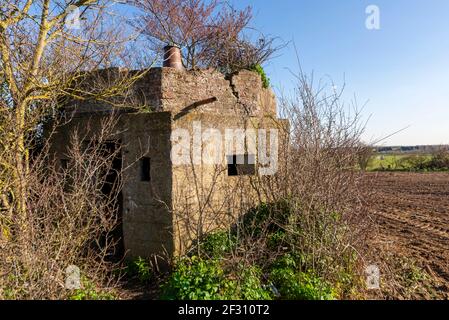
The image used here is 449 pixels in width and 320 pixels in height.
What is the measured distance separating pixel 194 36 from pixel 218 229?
36.6ft

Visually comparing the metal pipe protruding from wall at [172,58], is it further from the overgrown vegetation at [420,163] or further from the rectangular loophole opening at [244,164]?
the overgrown vegetation at [420,163]

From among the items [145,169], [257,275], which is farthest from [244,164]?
[257,275]

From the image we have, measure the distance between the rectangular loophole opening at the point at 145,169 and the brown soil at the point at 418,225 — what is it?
470cm

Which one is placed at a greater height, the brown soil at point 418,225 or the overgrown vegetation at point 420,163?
the overgrown vegetation at point 420,163

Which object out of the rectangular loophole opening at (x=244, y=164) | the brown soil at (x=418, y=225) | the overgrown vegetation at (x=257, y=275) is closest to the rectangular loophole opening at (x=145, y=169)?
→ the overgrown vegetation at (x=257, y=275)

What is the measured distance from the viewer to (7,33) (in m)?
5.84

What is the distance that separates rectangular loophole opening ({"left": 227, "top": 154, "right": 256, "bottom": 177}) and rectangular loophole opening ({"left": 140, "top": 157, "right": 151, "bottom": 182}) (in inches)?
73.9

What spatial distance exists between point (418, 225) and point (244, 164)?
6.54 m

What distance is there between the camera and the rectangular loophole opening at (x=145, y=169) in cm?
693

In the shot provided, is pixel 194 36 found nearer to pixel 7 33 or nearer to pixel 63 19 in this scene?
pixel 63 19

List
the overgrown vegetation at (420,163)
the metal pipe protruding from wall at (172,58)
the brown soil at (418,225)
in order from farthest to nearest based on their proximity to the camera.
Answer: the overgrown vegetation at (420,163), the metal pipe protruding from wall at (172,58), the brown soil at (418,225)

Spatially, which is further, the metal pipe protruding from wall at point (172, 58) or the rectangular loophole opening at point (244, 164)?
the metal pipe protruding from wall at point (172, 58)

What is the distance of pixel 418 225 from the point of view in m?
10.8

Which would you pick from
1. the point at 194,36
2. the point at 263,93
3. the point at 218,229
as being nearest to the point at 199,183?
the point at 218,229
